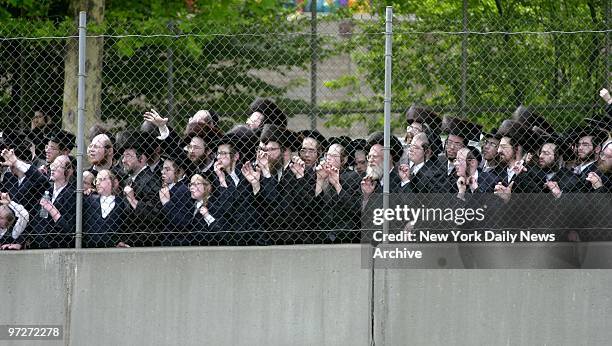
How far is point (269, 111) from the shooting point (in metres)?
11.1

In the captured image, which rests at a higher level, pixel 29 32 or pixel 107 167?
pixel 29 32

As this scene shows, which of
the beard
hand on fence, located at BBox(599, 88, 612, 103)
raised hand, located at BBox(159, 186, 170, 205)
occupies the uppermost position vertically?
hand on fence, located at BBox(599, 88, 612, 103)

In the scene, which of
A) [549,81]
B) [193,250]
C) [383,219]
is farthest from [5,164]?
[549,81]

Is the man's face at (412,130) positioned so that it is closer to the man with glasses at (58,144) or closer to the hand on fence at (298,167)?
the hand on fence at (298,167)

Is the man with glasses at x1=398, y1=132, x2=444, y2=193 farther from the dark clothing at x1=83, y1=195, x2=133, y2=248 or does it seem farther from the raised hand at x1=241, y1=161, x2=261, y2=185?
the dark clothing at x1=83, y1=195, x2=133, y2=248

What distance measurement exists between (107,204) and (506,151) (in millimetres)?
3060

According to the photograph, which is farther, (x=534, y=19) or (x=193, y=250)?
(x=534, y=19)

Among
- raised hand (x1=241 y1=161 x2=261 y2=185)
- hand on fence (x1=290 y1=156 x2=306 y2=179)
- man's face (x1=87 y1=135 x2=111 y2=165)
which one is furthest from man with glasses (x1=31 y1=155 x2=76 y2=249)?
hand on fence (x1=290 y1=156 x2=306 y2=179)

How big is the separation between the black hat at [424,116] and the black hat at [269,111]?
977 millimetres

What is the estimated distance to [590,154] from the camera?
10.6m

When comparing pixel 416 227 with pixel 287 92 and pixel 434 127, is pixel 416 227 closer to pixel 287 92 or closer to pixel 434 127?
pixel 434 127

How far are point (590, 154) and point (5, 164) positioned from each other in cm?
449

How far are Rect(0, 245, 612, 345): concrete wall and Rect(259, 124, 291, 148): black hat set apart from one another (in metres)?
0.89

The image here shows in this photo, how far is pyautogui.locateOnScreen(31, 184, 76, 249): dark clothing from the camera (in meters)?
10.7
